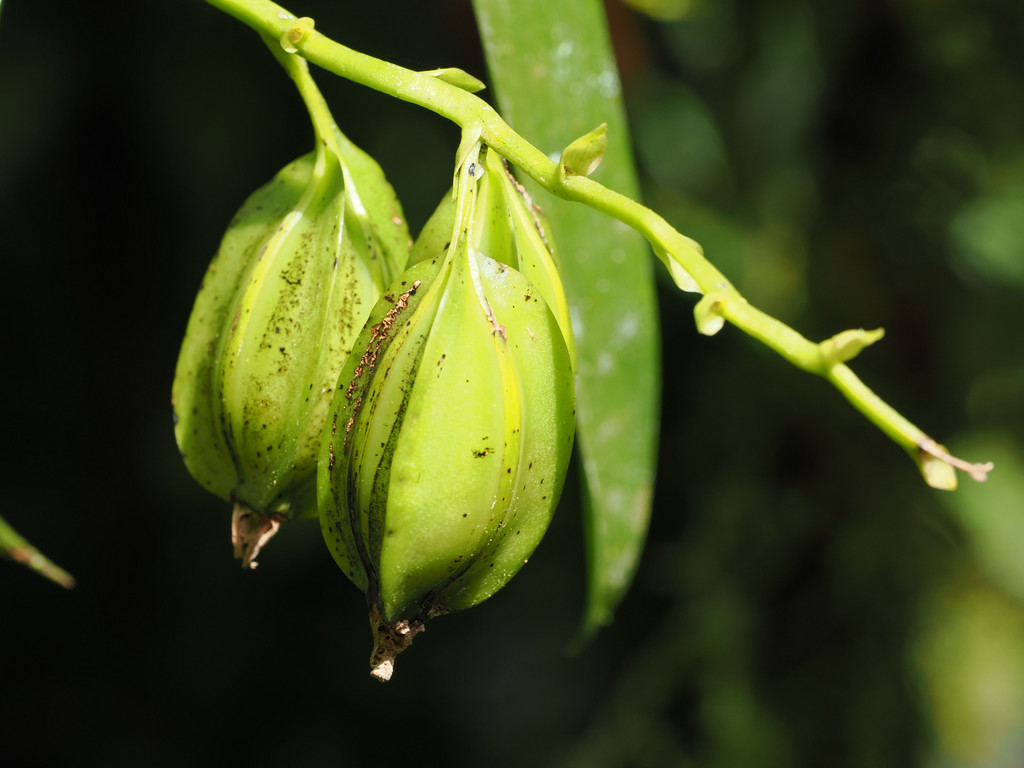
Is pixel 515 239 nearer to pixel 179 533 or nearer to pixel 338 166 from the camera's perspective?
pixel 338 166

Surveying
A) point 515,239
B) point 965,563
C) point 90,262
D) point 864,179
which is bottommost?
point 515,239

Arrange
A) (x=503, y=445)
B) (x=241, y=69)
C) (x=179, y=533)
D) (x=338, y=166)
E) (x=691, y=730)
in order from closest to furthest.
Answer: (x=503, y=445)
(x=338, y=166)
(x=241, y=69)
(x=179, y=533)
(x=691, y=730)

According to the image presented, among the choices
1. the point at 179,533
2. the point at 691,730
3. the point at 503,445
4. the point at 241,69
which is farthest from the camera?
the point at 691,730

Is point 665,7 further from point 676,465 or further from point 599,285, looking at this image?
point 599,285

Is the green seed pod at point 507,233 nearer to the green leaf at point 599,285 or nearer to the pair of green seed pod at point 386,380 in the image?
the pair of green seed pod at point 386,380

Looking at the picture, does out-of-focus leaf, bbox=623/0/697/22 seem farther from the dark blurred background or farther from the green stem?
the green stem

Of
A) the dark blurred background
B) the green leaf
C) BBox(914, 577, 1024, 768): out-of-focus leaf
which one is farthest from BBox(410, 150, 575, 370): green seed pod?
BBox(914, 577, 1024, 768): out-of-focus leaf

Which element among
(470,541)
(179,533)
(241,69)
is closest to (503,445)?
(470,541)

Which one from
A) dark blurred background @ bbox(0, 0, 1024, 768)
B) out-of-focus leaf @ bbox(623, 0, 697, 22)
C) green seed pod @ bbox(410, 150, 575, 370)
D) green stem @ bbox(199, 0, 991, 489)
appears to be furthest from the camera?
out-of-focus leaf @ bbox(623, 0, 697, 22)
